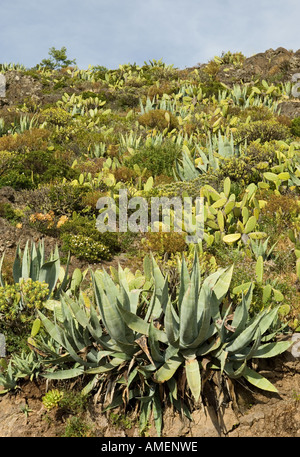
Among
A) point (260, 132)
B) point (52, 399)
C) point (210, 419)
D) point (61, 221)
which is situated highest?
point (260, 132)

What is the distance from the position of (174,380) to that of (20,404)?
1.78 metres

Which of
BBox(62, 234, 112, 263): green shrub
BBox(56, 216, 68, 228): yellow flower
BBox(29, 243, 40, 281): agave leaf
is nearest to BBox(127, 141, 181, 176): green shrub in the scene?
BBox(56, 216, 68, 228): yellow flower

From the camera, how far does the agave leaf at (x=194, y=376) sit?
13.0ft

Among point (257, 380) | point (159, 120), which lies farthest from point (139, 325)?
point (159, 120)

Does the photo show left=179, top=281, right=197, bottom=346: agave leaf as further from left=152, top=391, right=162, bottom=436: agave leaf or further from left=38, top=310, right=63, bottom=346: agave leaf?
left=38, top=310, right=63, bottom=346: agave leaf

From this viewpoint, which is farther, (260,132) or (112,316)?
(260,132)

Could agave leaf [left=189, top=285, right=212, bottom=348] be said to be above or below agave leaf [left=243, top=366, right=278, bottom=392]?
above

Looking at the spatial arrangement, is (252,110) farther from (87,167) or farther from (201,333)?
(201,333)

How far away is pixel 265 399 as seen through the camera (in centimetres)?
438

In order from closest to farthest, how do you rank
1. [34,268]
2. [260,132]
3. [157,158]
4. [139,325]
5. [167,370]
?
[167,370] → [139,325] → [34,268] → [157,158] → [260,132]

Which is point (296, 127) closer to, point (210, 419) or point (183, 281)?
point (183, 281)

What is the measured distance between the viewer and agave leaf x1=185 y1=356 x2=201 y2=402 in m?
3.97

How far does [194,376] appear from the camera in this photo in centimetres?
405

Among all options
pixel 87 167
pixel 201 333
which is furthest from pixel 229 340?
pixel 87 167
